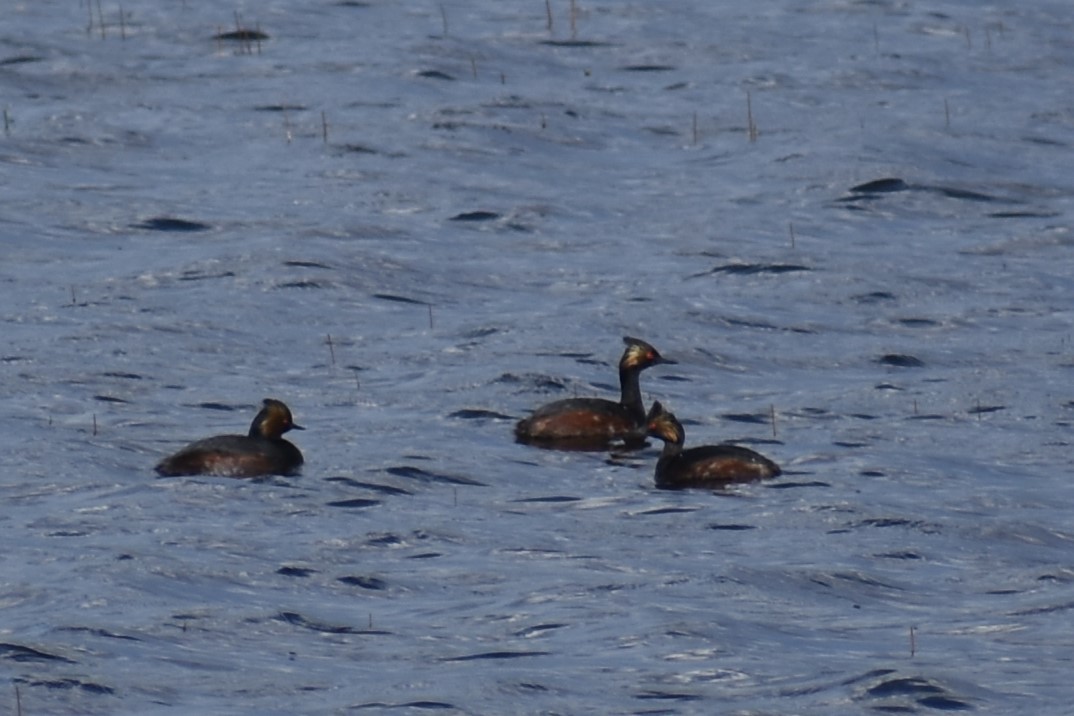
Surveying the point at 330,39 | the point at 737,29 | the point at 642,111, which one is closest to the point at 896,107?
the point at 642,111

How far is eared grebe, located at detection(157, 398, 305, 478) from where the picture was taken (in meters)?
14.9

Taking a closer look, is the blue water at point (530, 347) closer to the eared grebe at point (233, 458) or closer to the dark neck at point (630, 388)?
the eared grebe at point (233, 458)

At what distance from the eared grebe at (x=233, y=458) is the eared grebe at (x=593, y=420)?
1.79 metres

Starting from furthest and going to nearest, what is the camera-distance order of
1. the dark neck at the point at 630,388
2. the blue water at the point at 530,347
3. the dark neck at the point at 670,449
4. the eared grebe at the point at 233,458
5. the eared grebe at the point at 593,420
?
the dark neck at the point at 630,388, the eared grebe at the point at 593,420, the dark neck at the point at 670,449, the eared grebe at the point at 233,458, the blue water at the point at 530,347

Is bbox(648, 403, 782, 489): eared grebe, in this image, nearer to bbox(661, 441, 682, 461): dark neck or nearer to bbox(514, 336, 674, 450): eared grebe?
bbox(661, 441, 682, 461): dark neck

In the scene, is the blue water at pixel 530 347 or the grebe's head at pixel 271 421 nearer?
the blue water at pixel 530 347

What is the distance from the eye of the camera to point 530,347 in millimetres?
→ 18984

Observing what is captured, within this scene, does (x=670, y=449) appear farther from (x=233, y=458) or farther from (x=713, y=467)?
(x=233, y=458)

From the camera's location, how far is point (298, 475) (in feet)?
50.0

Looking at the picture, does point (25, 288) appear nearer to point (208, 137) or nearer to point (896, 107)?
point (208, 137)

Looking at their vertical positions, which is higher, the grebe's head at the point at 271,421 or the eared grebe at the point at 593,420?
the grebe's head at the point at 271,421

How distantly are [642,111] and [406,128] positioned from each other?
9.10ft

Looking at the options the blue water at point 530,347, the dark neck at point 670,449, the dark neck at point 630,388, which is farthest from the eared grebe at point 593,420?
the dark neck at point 670,449

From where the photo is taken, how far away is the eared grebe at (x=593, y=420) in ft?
53.5
